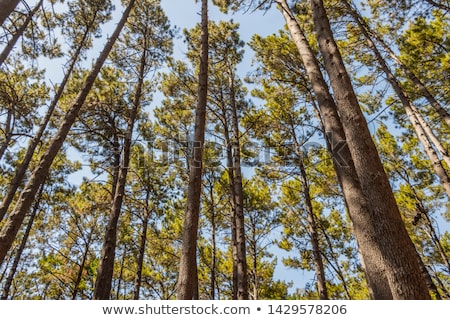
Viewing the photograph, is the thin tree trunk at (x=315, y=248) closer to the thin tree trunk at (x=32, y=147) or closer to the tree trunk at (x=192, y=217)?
the tree trunk at (x=192, y=217)

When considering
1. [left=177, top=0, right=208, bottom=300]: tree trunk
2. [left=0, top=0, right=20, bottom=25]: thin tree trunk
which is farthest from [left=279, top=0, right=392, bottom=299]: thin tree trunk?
[left=0, top=0, right=20, bottom=25]: thin tree trunk

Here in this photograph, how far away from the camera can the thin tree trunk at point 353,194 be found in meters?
2.30

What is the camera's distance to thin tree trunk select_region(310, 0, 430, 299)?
6.39ft

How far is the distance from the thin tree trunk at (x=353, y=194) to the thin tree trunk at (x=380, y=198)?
131 mm

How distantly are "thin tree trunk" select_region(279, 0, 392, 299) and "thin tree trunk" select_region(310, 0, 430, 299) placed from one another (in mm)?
131

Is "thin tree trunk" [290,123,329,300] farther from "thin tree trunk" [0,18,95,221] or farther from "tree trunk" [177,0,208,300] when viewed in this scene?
"thin tree trunk" [0,18,95,221]

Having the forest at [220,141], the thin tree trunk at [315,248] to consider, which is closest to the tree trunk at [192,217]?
the forest at [220,141]

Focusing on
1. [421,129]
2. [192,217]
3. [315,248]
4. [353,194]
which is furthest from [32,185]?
[421,129]

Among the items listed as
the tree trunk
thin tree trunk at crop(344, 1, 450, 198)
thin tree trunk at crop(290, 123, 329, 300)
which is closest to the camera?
the tree trunk

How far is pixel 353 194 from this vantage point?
287 cm

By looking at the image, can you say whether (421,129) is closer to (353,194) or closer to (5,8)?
(353,194)

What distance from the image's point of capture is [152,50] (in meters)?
8.95

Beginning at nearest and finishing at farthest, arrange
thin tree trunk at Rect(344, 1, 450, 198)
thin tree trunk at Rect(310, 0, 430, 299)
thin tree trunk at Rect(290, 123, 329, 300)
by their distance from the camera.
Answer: thin tree trunk at Rect(310, 0, 430, 299), thin tree trunk at Rect(344, 1, 450, 198), thin tree trunk at Rect(290, 123, 329, 300)
